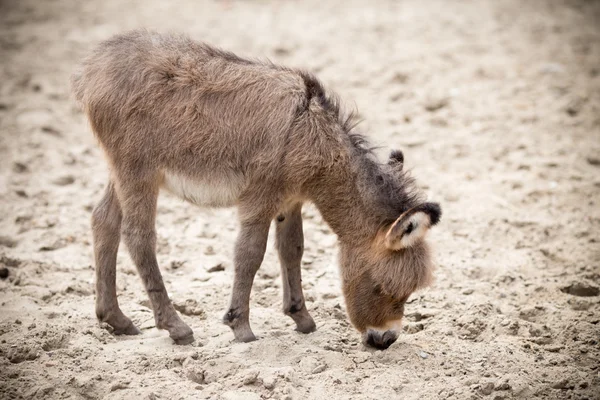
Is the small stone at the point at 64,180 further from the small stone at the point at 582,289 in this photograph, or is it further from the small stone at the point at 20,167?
the small stone at the point at 582,289

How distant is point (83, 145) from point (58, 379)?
492cm

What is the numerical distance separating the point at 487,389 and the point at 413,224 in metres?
1.30

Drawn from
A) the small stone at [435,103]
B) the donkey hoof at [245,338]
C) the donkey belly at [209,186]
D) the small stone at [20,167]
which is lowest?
the donkey hoof at [245,338]

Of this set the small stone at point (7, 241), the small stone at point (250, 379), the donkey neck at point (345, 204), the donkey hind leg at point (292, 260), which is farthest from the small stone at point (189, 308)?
the small stone at point (7, 241)

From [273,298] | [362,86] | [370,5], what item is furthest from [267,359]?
[370,5]

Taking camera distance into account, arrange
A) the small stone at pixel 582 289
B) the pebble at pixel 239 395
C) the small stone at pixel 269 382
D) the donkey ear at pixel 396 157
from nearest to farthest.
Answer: the pebble at pixel 239 395, the small stone at pixel 269 382, the donkey ear at pixel 396 157, the small stone at pixel 582 289

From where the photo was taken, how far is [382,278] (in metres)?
5.37

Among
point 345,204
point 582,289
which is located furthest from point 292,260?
point 582,289

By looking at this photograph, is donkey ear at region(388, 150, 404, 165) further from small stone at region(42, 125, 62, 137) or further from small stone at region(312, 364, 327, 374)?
small stone at region(42, 125, 62, 137)

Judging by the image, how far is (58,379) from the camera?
4824 mm

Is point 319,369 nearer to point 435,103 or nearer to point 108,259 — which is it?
point 108,259

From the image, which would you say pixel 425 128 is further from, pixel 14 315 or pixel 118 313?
pixel 14 315

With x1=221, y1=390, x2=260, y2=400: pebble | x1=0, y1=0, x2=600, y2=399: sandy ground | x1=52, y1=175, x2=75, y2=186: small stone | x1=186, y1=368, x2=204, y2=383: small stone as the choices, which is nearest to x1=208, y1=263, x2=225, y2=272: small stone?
x1=0, y1=0, x2=600, y2=399: sandy ground

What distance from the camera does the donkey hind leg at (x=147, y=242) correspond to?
546 cm
